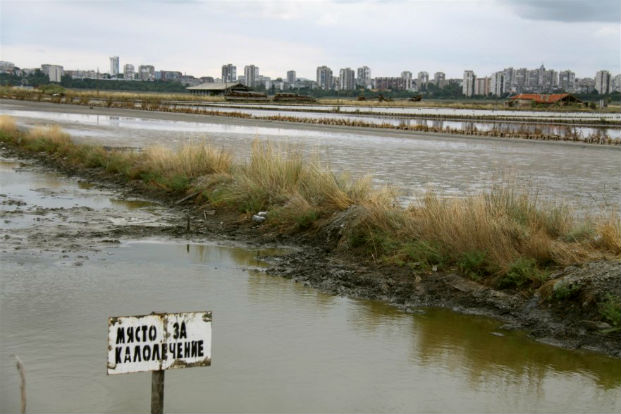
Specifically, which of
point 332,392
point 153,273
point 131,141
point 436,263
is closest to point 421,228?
point 436,263

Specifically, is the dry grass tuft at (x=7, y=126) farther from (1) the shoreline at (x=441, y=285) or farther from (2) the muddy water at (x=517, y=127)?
(2) the muddy water at (x=517, y=127)

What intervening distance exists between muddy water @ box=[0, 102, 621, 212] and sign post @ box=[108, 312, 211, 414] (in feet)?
31.5

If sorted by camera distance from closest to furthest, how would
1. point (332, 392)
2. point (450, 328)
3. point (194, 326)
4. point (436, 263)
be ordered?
point (194, 326), point (332, 392), point (450, 328), point (436, 263)

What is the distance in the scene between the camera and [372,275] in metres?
11.1

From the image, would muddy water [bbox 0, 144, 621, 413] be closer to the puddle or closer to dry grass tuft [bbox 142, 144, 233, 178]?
the puddle

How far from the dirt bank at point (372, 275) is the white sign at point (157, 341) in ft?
16.5

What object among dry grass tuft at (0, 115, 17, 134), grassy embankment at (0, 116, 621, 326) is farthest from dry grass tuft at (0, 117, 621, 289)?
dry grass tuft at (0, 115, 17, 134)

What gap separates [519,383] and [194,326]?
3.88m

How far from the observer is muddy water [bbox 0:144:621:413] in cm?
689

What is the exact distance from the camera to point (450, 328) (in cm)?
915

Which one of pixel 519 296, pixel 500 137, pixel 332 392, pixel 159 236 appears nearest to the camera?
pixel 332 392

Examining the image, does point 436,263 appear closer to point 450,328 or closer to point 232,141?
point 450,328

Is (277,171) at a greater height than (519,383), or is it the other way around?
(277,171)

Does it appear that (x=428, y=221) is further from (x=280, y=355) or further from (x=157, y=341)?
(x=157, y=341)
